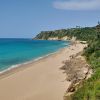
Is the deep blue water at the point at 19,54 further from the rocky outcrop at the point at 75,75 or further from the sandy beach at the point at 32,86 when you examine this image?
the rocky outcrop at the point at 75,75

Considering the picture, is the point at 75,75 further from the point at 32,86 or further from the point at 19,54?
the point at 19,54

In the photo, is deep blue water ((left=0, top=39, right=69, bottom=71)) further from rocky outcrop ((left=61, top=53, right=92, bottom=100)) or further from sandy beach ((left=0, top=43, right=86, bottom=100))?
rocky outcrop ((left=61, top=53, right=92, bottom=100))

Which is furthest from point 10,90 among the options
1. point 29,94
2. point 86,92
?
point 86,92

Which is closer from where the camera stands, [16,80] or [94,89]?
[94,89]

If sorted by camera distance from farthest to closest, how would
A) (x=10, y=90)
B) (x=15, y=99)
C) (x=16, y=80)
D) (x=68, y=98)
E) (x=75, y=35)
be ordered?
(x=75, y=35) → (x=16, y=80) → (x=10, y=90) → (x=15, y=99) → (x=68, y=98)

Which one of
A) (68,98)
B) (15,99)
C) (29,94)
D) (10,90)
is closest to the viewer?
(68,98)

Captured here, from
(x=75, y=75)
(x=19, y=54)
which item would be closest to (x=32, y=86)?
(x=75, y=75)

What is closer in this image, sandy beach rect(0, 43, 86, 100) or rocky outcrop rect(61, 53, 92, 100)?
rocky outcrop rect(61, 53, 92, 100)

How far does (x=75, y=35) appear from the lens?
7146 inches

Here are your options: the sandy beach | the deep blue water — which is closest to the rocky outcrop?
the sandy beach

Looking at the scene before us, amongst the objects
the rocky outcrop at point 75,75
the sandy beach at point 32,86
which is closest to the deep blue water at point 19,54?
the sandy beach at point 32,86

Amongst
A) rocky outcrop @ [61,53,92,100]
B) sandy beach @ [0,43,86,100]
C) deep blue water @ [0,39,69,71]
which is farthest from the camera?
deep blue water @ [0,39,69,71]

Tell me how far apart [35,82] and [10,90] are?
4.29 m

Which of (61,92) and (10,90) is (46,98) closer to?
(61,92)
